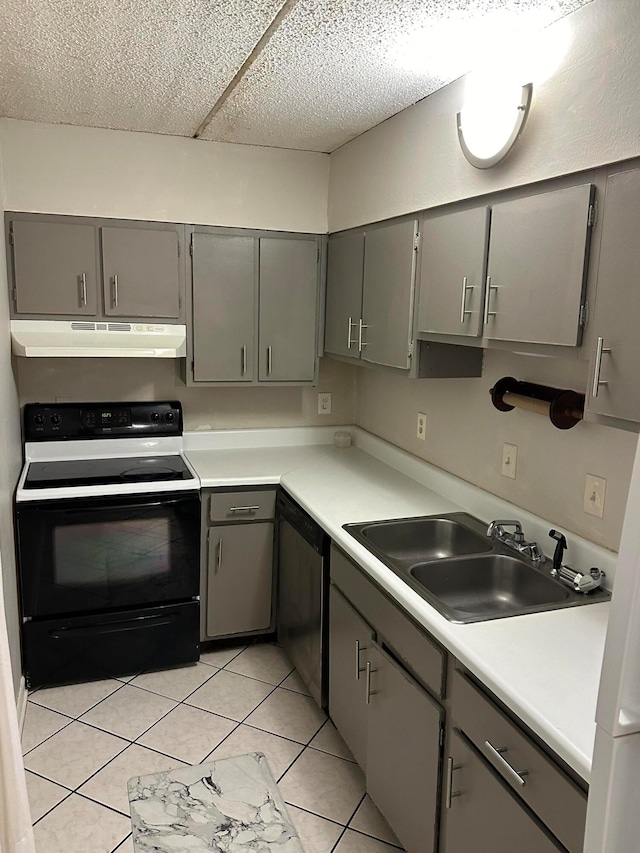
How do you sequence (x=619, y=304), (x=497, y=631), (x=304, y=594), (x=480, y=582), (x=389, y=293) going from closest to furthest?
(x=619, y=304) → (x=497, y=631) → (x=480, y=582) → (x=389, y=293) → (x=304, y=594)

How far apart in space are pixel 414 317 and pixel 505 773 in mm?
1529

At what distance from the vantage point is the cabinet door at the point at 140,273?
3.03 meters

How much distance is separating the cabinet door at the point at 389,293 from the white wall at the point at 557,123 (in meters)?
0.13

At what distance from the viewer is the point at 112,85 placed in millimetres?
2367

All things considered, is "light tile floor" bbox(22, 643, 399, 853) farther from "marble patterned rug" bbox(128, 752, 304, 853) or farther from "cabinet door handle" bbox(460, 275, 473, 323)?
"cabinet door handle" bbox(460, 275, 473, 323)

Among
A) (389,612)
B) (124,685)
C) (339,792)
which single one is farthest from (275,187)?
(339,792)

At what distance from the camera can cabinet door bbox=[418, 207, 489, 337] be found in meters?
2.04

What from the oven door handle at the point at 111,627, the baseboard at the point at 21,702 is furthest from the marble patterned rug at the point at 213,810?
the oven door handle at the point at 111,627

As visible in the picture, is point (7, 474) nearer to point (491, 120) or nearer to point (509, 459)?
point (509, 459)

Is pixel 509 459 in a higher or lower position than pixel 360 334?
lower

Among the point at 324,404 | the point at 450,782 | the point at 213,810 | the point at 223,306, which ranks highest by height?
the point at 223,306

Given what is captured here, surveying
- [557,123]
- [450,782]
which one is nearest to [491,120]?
[557,123]

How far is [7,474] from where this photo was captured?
258cm

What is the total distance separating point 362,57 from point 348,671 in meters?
2.00
